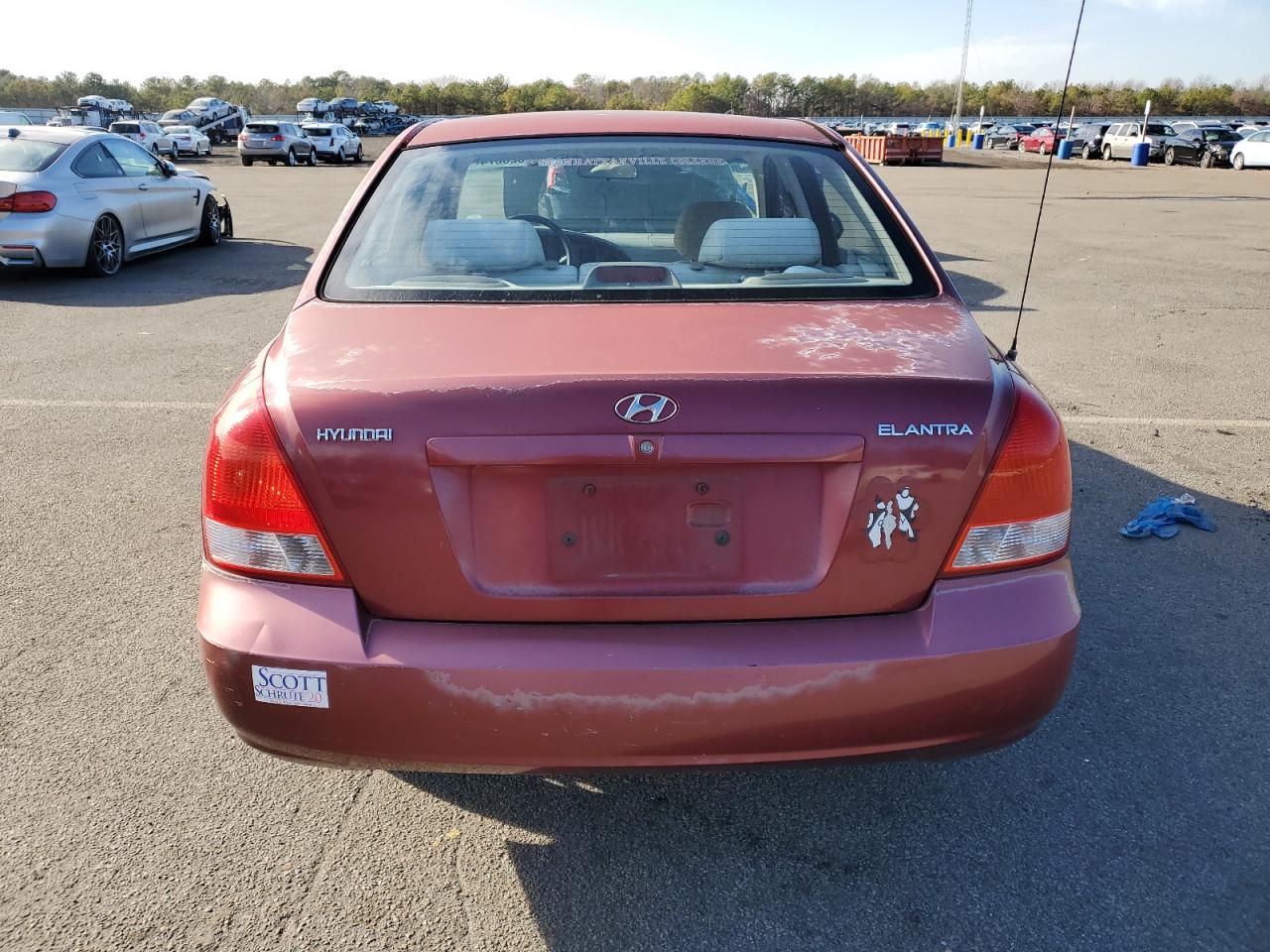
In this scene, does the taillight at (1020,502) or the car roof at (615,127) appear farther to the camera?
the car roof at (615,127)

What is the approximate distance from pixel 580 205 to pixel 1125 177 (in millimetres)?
33952

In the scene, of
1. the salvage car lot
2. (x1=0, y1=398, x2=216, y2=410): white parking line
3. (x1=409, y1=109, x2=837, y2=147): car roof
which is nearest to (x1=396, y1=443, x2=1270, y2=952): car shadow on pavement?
the salvage car lot

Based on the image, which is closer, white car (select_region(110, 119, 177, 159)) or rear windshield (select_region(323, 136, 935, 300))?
rear windshield (select_region(323, 136, 935, 300))

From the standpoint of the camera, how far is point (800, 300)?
8.55 ft

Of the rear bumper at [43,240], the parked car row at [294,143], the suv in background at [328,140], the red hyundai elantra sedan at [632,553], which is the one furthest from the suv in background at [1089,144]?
the red hyundai elantra sedan at [632,553]

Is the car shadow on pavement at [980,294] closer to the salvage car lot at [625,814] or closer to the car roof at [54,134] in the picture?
the salvage car lot at [625,814]

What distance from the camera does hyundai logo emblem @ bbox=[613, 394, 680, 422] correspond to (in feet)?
6.55

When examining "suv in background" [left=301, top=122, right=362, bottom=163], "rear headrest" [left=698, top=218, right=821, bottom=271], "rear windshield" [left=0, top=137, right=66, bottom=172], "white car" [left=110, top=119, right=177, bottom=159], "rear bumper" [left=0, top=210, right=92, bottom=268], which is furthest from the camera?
"suv in background" [left=301, top=122, right=362, bottom=163]

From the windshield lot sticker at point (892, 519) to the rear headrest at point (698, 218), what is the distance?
1.42 metres

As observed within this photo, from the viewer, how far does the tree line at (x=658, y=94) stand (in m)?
105

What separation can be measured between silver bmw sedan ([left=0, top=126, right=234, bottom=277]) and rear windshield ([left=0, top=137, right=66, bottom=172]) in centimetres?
1

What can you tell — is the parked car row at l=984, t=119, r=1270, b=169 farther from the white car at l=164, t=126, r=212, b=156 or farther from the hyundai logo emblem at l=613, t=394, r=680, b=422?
the hyundai logo emblem at l=613, t=394, r=680, b=422

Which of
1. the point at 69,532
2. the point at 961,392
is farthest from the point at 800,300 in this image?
the point at 69,532

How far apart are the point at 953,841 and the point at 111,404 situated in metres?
5.64
